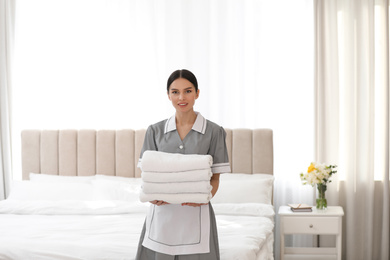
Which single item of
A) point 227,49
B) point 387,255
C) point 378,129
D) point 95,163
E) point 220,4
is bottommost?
point 387,255

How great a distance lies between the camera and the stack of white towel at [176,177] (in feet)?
7.41

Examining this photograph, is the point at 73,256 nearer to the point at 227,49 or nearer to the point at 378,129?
the point at 227,49

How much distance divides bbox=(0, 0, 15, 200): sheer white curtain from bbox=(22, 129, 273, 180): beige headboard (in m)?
0.33

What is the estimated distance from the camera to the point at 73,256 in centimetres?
278

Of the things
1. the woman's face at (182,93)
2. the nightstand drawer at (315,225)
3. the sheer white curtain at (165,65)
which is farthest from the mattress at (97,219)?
the woman's face at (182,93)

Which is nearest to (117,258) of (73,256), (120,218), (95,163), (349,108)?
(73,256)

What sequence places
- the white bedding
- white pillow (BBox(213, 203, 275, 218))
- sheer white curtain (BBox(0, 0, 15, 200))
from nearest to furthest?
the white bedding < white pillow (BBox(213, 203, 275, 218)) < sheer white curtain (BBox(0, 0, 15, 200))

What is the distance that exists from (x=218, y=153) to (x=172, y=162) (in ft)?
0.76

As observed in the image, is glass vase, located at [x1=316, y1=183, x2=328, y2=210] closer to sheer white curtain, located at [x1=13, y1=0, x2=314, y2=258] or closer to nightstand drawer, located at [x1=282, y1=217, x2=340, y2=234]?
nightstand drawer, located at [x1=282, y1=217, x2=340, y2=234]

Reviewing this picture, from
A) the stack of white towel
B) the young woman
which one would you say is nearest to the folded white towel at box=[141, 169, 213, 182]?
the stack of white towel

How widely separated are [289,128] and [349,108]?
22.2 inches

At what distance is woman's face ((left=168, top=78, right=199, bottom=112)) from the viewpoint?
2369 mm

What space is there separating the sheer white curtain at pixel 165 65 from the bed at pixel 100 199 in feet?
0.91

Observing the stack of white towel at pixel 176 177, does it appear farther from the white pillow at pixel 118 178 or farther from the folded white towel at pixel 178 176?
the white pillow at pixel 118 178
